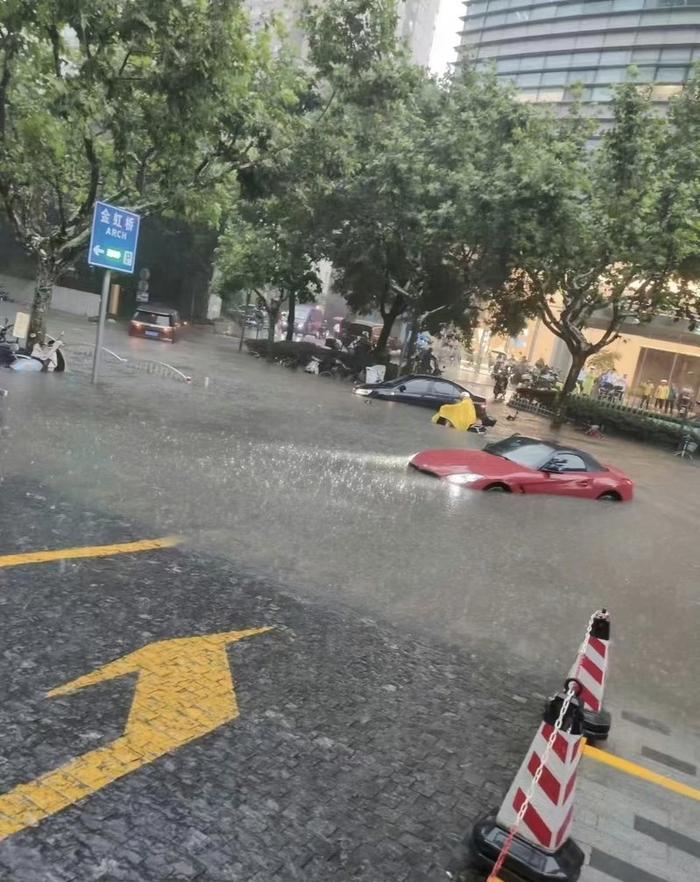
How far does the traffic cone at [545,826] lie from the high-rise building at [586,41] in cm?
6519

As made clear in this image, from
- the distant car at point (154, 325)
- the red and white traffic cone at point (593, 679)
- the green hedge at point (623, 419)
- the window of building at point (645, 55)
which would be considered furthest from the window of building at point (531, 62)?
the red and white traffic cone at point (593, 679)

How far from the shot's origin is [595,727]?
453cm

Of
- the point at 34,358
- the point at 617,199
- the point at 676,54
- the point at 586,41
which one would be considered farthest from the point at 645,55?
the point at 34,358

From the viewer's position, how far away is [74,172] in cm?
2000

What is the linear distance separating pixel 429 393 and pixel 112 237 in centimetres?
1027

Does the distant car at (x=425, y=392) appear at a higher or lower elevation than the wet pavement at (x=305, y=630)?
higher

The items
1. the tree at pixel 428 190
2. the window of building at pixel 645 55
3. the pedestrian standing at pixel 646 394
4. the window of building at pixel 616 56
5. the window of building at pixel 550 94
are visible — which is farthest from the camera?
the window of building at pixel 550 94

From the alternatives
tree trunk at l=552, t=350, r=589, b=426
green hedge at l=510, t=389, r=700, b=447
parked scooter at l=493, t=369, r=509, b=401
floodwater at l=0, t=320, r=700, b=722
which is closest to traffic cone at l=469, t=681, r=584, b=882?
floodwater at l=0, t=320, r=700, b=722

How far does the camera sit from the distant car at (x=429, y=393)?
851 inches

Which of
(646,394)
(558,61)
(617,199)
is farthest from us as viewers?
(558,61)

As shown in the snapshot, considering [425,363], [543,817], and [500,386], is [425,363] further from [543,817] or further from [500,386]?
[543,817]

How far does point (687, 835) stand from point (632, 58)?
77.3 meters

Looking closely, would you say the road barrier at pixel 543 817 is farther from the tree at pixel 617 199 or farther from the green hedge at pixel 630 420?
the green hedge at pixel 630 420

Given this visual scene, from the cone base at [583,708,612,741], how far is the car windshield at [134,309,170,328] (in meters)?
28.8
